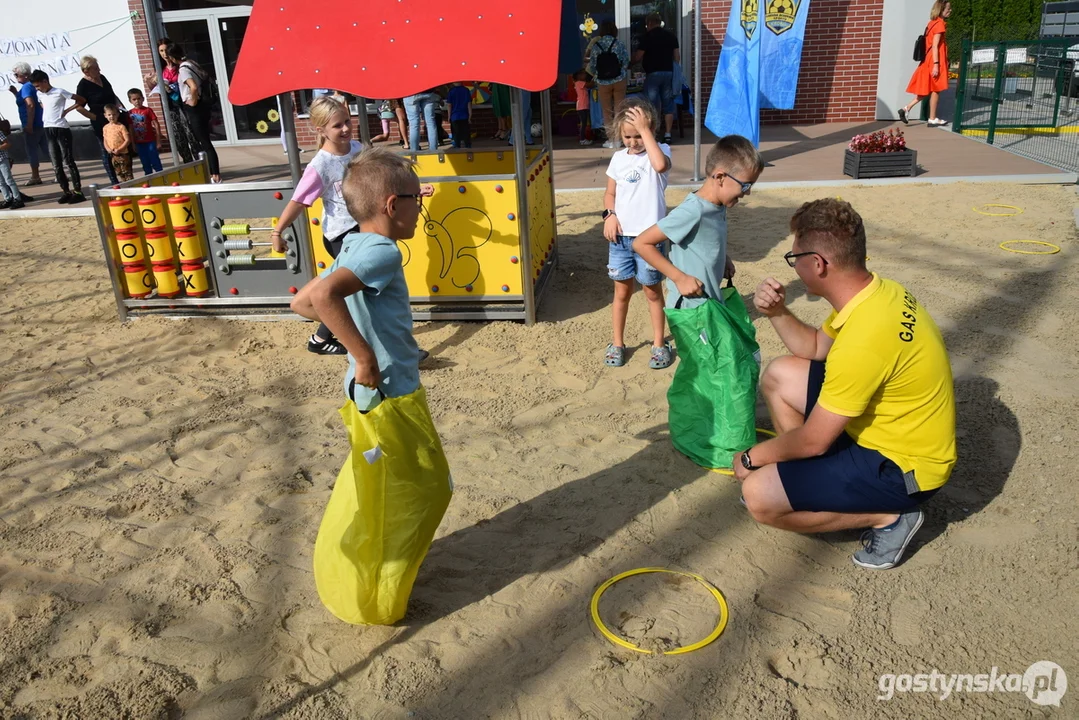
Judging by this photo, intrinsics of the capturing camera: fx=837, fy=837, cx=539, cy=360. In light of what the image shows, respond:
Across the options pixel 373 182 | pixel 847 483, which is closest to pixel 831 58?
pixel 847 483

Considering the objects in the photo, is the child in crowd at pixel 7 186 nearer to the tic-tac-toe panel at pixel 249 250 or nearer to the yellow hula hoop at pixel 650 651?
the tic-tac-toe panel at pixel 249 250

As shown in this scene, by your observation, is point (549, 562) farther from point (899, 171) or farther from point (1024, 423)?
point (899, 171)

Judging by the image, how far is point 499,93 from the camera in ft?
46.2

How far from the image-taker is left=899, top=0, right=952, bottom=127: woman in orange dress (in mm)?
12953

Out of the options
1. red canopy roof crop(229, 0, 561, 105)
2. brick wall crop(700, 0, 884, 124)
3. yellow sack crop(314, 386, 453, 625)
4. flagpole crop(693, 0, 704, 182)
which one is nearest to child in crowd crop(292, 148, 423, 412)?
yellow sack crop(314, 386, 453, 625)

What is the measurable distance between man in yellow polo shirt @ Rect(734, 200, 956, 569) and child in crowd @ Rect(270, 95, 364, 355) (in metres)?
2.98

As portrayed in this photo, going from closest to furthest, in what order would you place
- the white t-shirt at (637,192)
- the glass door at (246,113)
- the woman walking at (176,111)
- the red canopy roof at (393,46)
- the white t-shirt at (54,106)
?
the white t-shirt at (637,192) → the red canopy roof at (393,46) → the white t-shirt at (54,106) → the woman walking at (176,111) → the glass door at (246,113)

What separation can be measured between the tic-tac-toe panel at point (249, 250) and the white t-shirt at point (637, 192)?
248cm

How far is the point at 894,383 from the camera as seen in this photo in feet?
9.91

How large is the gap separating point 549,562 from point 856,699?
128 cm

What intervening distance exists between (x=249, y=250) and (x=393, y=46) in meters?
1.95

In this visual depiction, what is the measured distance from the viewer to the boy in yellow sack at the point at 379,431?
2.81 metres

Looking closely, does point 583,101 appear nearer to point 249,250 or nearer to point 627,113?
point 249,250

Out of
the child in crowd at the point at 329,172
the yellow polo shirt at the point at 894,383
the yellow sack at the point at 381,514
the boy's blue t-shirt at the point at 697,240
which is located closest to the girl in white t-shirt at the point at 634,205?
the boy's blue t-shirt at the point at 697,240
